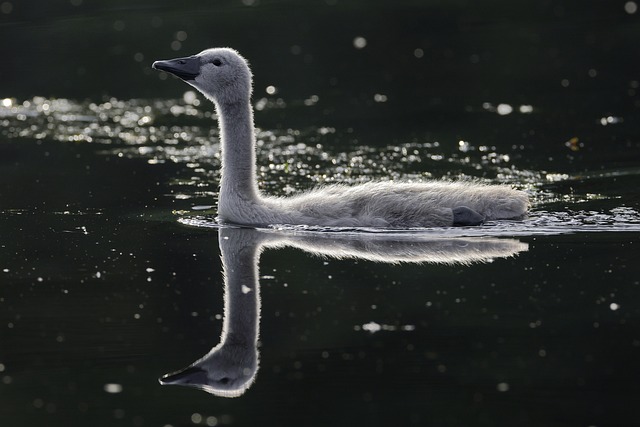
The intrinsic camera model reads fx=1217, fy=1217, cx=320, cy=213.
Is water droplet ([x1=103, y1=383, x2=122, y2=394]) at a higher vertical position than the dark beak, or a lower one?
lower

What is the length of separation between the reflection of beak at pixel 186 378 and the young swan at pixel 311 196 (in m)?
3.74

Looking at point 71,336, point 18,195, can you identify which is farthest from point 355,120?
point 71,336

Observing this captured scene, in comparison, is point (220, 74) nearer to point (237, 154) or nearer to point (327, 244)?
point (237, 154)

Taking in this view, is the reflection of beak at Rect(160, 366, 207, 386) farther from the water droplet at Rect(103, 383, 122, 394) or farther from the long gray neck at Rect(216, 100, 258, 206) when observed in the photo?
the long gray neck at Rect(216, 100, 258, 206)

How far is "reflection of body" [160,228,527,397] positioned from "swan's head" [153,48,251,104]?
1295mm

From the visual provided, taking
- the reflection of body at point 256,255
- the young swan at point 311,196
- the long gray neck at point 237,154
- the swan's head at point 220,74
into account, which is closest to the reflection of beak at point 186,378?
the reflection of body at point 256,255

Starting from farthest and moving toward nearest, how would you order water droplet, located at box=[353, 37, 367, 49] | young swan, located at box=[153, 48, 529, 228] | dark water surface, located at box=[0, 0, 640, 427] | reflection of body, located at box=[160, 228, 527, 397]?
water droplet, located at box=[353, 37, 367, 49] → young swan, located at box=[153, 48, 529, 228] → reflection of body, located at box=[160, 228, 527, 397] → dark water surface, located at box=[0, 0, 640, 427]

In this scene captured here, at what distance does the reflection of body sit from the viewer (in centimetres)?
765

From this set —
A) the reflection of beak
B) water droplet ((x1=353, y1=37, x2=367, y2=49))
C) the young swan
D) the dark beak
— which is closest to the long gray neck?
the young swan

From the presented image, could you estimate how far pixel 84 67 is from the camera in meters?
20.6

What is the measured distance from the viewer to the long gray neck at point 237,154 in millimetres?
11367

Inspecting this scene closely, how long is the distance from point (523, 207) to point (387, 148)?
4.01m

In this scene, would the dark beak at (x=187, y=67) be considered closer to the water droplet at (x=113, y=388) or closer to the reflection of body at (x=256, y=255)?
the reflection of body at (x=256, y=255)

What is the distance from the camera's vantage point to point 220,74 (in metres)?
11.4
